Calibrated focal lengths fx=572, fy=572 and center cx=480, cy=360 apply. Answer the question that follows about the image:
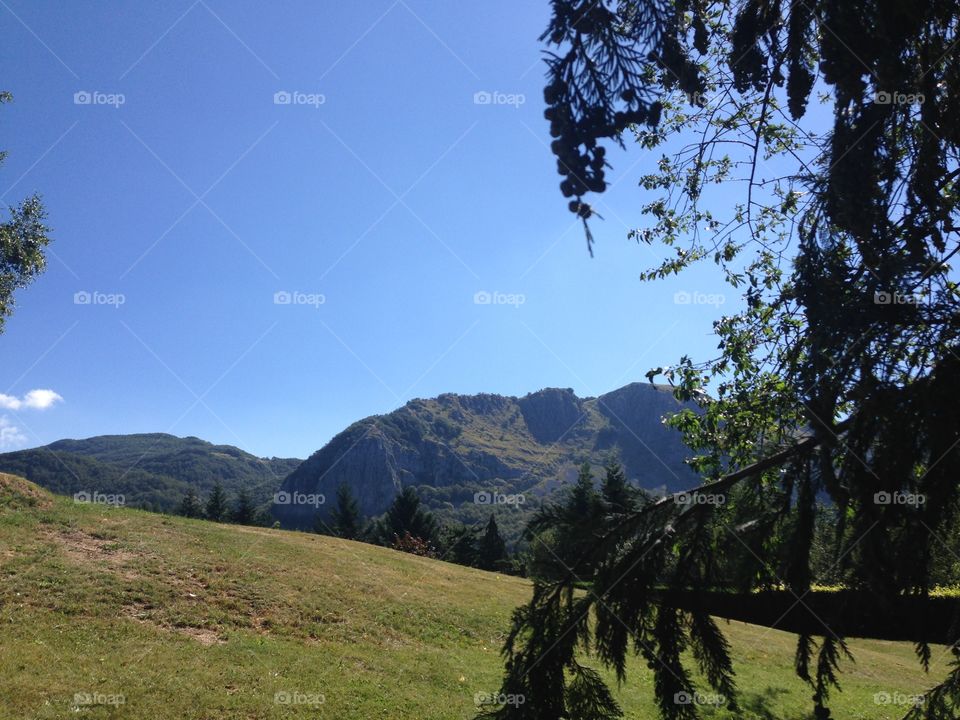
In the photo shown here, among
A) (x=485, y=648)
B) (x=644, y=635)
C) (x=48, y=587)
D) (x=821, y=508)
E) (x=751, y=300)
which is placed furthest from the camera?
(x=485, y=648)

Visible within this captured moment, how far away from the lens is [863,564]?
9.10ft

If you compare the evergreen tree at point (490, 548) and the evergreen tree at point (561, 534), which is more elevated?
the evergreen tree at point (561, 534)

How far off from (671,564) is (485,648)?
44.6 feet

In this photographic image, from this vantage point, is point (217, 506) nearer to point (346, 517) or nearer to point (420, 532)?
point (346, 517)

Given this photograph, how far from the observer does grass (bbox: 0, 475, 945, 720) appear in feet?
32.2

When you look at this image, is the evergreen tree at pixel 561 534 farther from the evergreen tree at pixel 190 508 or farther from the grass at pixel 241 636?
the evergreen tree at pixel 190 508

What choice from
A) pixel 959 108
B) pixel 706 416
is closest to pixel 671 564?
pixel 706 416

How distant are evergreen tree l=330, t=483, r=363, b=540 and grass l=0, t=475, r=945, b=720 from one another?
3735 cm

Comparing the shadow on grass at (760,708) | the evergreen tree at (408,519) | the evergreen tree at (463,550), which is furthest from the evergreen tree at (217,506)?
the shadow on grass at (760,708)

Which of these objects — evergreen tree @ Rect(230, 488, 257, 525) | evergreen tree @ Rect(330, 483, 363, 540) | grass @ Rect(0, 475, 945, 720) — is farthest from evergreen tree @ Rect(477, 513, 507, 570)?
grass @ Rect(0, 475, 945, 720)

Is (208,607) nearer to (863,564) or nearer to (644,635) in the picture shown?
(644,635)

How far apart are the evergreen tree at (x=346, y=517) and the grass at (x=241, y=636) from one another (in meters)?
37.4

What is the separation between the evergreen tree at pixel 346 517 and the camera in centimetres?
5674

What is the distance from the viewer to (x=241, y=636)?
12.6 meters
